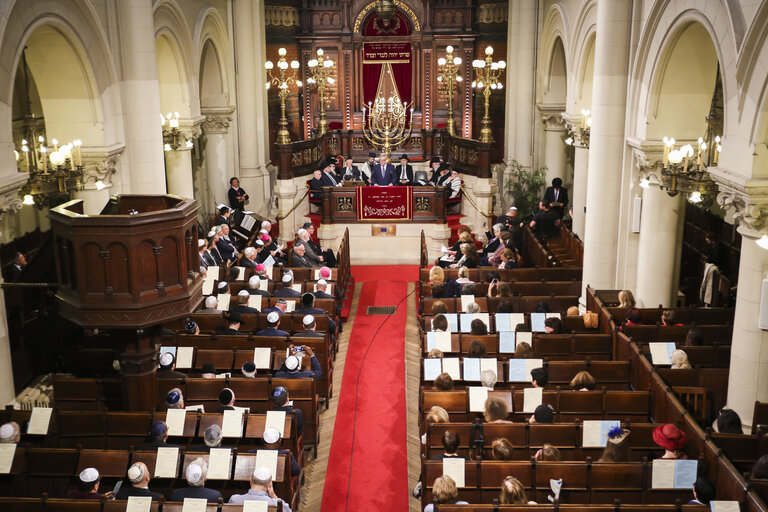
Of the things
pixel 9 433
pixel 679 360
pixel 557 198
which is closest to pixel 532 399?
pixel 679 360

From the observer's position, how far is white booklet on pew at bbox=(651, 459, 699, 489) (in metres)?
7.43

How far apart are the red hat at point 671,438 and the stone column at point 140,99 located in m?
8.97

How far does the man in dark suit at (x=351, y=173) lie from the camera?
2058cm

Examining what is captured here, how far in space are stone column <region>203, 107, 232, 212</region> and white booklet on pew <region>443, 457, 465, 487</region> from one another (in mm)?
13203

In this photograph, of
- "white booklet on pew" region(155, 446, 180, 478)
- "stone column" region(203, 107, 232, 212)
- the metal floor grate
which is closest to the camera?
"white booklet on pew" region(155, 446, 180, 478)

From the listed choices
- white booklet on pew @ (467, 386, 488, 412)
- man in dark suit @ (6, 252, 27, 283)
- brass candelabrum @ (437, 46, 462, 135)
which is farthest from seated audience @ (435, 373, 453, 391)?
brass candelabrum @ (437, 46, 462, 135)

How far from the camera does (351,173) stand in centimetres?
2097

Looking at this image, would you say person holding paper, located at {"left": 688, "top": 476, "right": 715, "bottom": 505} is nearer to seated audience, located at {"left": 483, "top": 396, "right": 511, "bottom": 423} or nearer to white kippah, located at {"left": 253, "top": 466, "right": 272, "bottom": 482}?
seated audience, located at {"left": 483, "top": 396, "right": 511, "bottom": 423}

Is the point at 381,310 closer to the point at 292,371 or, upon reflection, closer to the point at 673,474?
the point at 292,371

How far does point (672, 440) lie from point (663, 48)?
18.8 ft

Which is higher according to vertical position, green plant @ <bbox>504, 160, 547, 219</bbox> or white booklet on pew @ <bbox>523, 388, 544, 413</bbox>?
green plant @ <bbox>504, 160, 547, 219</bbox>

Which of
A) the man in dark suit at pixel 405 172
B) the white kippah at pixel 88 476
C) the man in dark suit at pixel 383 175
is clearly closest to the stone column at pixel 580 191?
the man in dark suit at pixel 383 175

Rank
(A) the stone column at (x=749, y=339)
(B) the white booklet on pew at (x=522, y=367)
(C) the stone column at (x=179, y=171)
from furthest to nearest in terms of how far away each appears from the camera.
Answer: (C) the stone column at (x=179, y=171) < (B) the white booklet on pew at (x=522, y=367) < (A) the stone column at (x=749, y=339)

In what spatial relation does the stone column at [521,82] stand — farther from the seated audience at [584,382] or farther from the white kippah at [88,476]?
the white kippah at [88,476]
